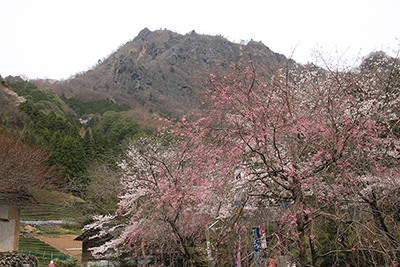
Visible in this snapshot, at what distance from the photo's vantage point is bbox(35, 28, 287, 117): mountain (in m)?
59.8

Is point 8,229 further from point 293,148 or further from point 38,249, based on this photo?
point 293,148

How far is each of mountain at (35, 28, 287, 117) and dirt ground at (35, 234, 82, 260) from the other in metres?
19.6

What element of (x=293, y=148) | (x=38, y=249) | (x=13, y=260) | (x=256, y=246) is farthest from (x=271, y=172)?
(x=38, y=249)

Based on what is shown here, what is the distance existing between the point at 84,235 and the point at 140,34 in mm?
124132

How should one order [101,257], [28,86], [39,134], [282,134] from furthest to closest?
1. [28,86]
2. [39,134]
3. [101,257]
4. [282,134]

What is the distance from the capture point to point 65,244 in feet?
52.4

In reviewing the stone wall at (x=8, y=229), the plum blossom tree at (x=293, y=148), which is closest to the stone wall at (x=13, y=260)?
the stone wall at (x=8, y=229)

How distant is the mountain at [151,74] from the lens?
5981 centimetres

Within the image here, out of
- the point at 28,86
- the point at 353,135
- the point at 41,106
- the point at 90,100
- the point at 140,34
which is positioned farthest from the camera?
the point at 140,34

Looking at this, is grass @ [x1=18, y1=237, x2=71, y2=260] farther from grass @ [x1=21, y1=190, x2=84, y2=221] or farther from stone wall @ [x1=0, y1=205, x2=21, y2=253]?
stone wall @ [x1=0, y1=205, x2=21, y2=253]

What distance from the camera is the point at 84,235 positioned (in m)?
10.2

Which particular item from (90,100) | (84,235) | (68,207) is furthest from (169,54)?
(84,235)

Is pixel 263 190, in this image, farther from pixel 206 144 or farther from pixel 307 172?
pixel 206 144

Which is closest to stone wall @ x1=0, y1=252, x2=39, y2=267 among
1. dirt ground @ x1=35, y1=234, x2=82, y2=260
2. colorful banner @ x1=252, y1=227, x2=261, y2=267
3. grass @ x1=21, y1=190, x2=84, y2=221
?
dirt ground @ x1=35, y1=234, x2=82, y2=260
